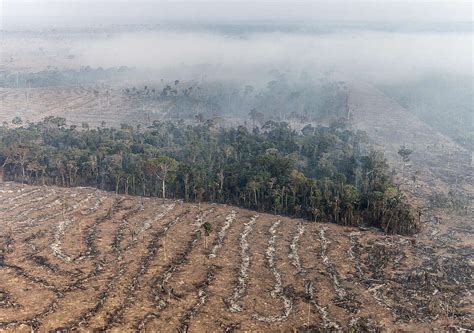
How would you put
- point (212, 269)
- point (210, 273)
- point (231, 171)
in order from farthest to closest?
point (231, 171), point (212, 269), point (210, 273)

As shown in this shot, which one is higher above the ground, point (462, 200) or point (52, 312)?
point (52, 312)

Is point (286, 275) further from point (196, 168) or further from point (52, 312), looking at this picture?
Answer: point (196, 168)

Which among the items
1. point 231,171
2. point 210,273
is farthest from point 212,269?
point 231,171

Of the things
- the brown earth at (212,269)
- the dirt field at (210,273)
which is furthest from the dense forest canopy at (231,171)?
the dirt field at (210,273)

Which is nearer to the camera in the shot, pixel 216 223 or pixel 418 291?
pixel 418 291

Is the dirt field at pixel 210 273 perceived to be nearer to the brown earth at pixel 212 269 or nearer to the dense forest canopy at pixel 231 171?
the brown earth at pixel 212 269

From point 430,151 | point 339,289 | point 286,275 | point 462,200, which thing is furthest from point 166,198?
point 430,151

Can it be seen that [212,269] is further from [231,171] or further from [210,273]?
[231,171]

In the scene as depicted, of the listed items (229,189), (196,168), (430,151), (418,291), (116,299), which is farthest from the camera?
(430,151)
